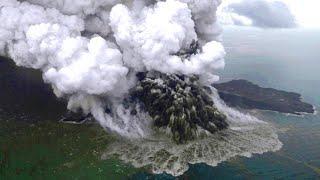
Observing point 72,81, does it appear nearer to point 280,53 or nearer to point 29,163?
point 29,163

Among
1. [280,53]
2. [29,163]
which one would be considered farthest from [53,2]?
[280,53]

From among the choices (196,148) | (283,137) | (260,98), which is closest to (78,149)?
(196,148)

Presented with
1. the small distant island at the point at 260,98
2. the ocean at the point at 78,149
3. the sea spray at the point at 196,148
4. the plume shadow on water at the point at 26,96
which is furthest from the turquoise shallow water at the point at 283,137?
the plume shadow on water at the point at 26,96

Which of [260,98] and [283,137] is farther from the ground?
[260,98]

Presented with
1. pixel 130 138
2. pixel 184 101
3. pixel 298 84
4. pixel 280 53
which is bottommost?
pixel 130 138

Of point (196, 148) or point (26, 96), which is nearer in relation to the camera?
point (196, 148)

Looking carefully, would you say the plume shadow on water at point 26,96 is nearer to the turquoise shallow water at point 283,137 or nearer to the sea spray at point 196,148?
the sea spray at point 196,148

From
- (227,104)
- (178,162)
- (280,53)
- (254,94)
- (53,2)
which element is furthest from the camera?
(280,53)

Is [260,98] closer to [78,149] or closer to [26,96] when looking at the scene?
[26,96]

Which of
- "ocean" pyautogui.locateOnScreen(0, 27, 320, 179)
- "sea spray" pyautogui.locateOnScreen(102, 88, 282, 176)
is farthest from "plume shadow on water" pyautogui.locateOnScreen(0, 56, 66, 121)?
"sea spray" pyautogui.locateOnScreen(102, 88, 282, 176)
